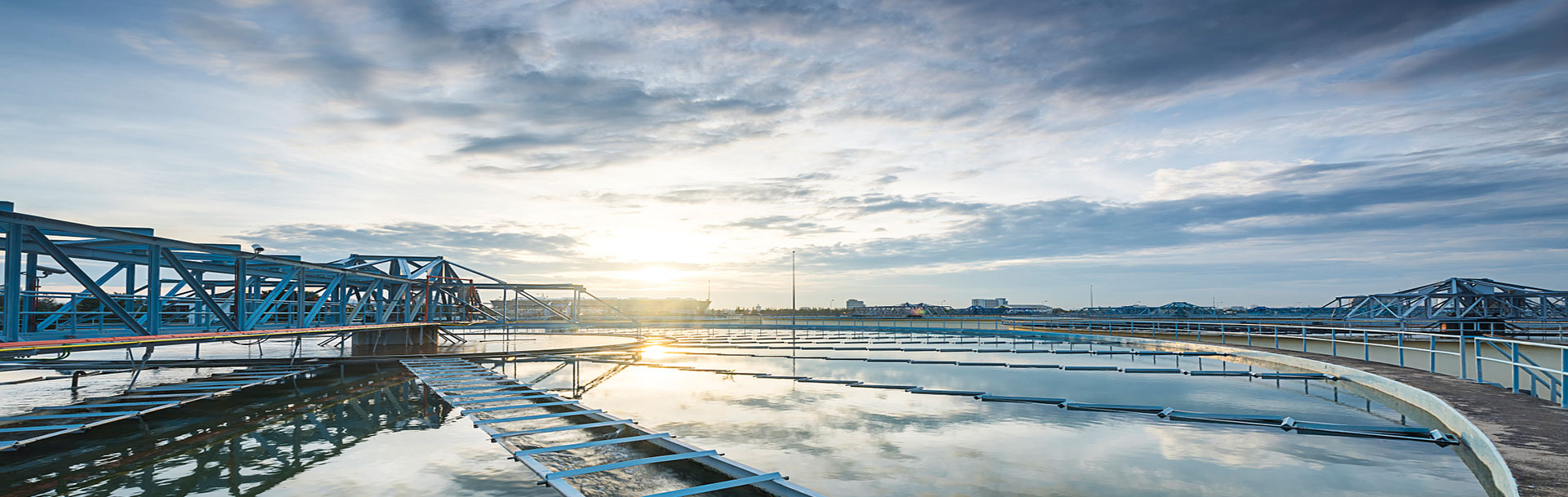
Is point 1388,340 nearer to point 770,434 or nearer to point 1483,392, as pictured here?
point 1483,392

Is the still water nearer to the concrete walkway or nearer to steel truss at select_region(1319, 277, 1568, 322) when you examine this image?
the concrete walkway

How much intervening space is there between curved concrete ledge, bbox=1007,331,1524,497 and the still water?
38 cm

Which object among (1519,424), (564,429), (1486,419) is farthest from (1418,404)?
(564,429)

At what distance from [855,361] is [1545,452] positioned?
23764 mm

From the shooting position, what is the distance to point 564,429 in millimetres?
14047

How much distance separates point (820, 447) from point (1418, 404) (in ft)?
43.7

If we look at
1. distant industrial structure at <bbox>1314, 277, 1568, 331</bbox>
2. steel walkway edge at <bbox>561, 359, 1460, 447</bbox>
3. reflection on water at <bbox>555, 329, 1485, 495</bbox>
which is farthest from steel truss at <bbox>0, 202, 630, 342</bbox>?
distant industrial structure at <bbox>1314, 277, 1568, 331</bbox>

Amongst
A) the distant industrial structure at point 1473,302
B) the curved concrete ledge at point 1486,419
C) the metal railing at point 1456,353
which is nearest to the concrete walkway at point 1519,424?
the curved concrete ledge at point 1486,419

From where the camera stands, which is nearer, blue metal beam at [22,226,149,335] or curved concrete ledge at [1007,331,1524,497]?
curved concrete ledge at [1007,331,1524,497]

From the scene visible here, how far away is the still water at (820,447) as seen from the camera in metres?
10.8

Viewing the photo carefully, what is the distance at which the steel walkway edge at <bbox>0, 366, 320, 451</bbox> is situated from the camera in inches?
595

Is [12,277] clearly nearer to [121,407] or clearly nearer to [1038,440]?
[121,407]

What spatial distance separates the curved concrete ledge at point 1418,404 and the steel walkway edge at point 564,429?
8.43 m

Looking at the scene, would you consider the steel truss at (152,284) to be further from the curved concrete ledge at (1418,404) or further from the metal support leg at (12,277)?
the curved concrete ledge at (1418,404)
